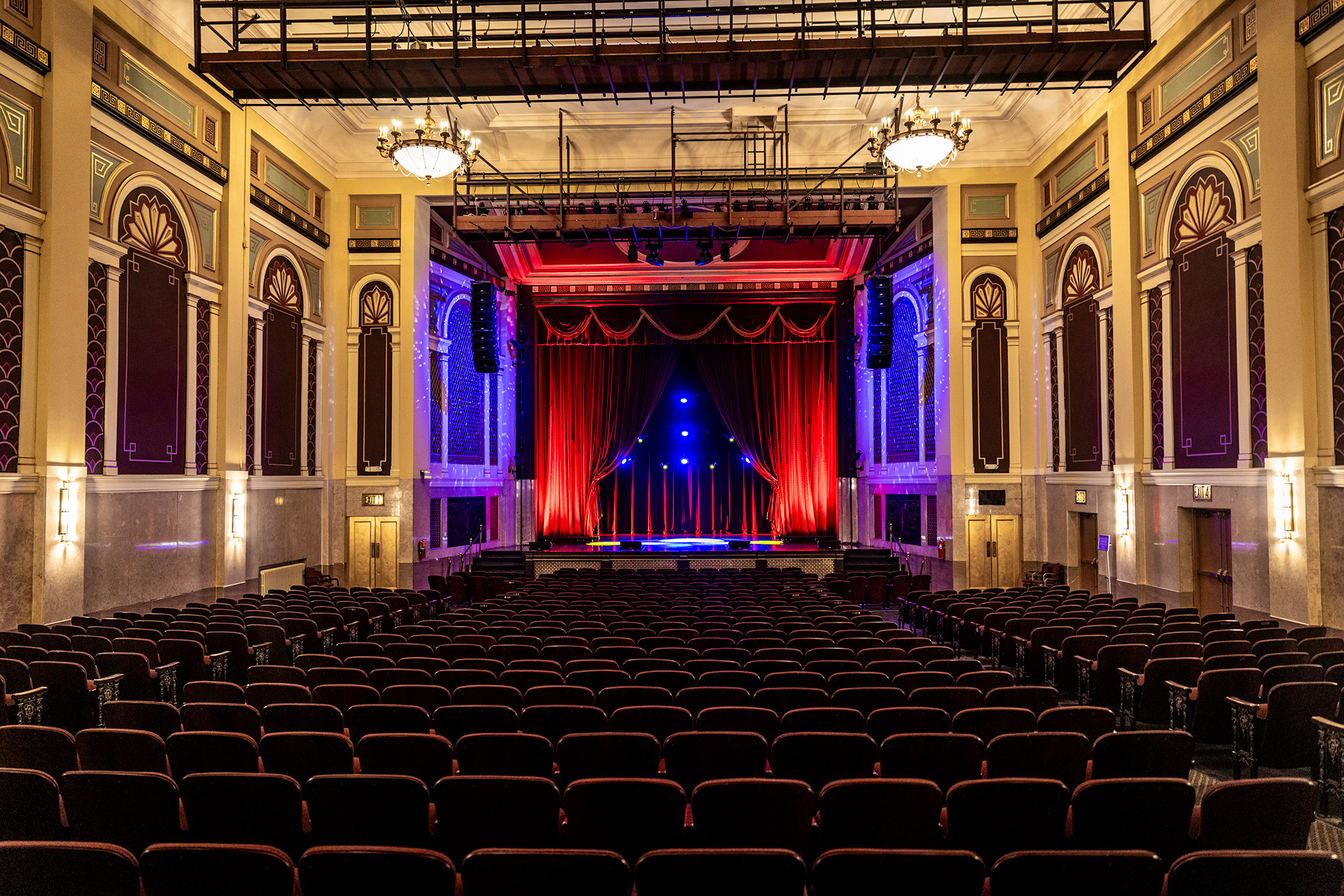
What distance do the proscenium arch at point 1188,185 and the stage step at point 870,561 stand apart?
28.0ft

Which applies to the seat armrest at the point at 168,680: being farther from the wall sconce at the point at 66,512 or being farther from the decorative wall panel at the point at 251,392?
the decorative wall panel at the point at 251,392

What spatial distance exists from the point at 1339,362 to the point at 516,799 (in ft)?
31.9

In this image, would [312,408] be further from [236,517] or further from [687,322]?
[687,322]

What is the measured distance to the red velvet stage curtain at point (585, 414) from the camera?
21.3m

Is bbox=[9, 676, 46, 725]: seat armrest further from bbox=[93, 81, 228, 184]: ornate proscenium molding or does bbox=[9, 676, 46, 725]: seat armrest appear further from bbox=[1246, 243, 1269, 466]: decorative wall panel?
bbox=[1246, 243, 1269, 466]: decorative wall panel

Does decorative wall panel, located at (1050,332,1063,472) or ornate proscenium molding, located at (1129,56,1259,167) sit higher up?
ornate proscenium molding, located at (1129,56,1259,167)

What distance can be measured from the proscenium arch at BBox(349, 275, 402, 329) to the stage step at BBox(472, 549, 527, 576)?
5.46 meters

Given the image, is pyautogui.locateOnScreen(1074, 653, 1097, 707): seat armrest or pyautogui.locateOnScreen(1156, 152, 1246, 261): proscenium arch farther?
pyautogui.locateOnScreen(1156, 152, 1246, 261): proscenium arch

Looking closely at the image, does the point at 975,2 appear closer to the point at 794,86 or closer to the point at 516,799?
the point at 794,86

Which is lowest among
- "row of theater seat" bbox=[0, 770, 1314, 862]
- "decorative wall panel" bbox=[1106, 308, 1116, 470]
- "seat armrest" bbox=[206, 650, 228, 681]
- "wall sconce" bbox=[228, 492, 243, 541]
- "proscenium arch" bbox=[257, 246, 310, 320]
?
"seat armrest" bbox=[206, 650, 228, 681]

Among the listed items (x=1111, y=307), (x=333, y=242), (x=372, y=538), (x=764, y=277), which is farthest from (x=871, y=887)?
(x=764, y=277)

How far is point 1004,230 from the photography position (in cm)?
1628

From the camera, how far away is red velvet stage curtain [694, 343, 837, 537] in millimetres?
21172

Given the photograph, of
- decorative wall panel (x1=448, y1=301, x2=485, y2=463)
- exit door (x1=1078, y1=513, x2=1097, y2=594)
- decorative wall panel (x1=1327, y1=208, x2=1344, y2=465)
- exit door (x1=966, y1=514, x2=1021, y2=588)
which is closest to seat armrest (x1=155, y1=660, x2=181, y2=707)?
decorative wall panel (x1=1327, y1=208, x2=1344, y2=465)
